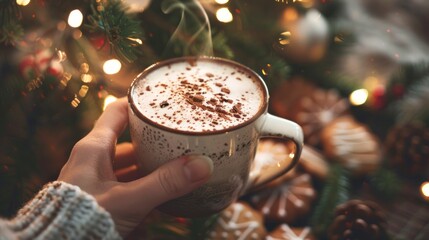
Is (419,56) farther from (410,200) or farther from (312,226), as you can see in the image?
(312,226)

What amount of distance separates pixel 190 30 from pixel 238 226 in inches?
13.8

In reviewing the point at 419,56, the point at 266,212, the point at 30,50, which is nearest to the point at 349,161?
the point at 266,212

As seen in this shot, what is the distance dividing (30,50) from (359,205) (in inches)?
25.1

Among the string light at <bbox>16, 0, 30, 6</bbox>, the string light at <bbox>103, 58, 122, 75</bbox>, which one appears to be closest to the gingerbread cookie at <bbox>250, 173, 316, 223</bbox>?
the string light at <bbox>103, 58, 122, 75</bbox>

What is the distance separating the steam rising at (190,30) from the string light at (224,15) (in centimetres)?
3

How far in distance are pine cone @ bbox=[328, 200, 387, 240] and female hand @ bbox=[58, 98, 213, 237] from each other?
315mm

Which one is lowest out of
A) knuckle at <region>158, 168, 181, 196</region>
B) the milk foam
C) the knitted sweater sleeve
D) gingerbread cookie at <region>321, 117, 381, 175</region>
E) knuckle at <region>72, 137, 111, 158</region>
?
gingerbread cookie at <region>321, 117, 381, 175</region>

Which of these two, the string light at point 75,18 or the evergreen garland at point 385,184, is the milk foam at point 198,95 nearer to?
the string light at point 75,18

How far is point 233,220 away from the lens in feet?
2.86

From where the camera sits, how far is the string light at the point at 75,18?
800 millimetres

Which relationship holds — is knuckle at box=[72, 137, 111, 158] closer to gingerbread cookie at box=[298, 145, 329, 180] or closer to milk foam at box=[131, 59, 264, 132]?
milk foam at box=[131, 59, 264, 132]

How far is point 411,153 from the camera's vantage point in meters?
1.00

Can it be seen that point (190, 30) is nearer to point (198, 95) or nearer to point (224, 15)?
point (224, 15)

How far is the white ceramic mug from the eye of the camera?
0.64 m
